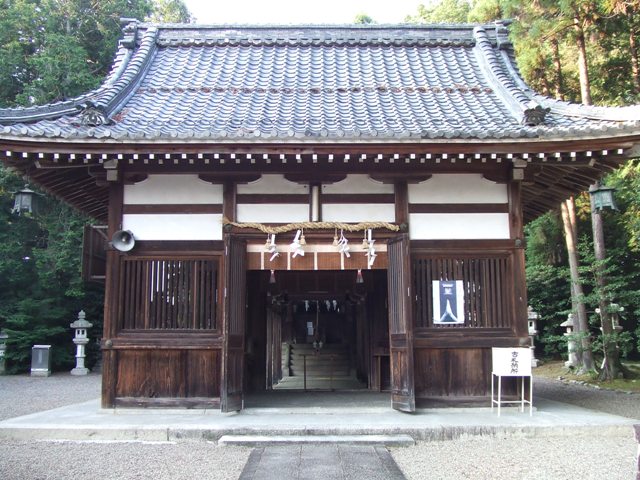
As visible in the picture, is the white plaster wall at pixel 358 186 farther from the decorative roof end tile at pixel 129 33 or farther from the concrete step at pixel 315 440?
the decorative roof end tile at pixel 129 33

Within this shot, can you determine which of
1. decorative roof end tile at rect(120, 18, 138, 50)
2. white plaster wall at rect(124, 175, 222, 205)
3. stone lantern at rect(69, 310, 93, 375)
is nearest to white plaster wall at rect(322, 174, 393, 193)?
white plaster wall at rect(124, 175, 222, 205)

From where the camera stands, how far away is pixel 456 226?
850cm

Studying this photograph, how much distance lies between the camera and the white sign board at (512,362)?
25.2 ft

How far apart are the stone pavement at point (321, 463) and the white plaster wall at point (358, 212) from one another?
133 inches

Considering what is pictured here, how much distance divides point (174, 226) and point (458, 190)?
4.35 metres

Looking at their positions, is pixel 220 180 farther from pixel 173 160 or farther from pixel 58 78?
pixel 58 78

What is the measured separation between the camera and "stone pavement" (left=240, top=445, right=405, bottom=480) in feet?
17.2

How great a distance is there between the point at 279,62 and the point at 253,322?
550 cm

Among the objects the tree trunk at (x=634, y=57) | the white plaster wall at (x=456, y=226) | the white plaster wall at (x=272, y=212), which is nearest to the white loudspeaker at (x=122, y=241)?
the white plaster wall at (x=272, y=212)

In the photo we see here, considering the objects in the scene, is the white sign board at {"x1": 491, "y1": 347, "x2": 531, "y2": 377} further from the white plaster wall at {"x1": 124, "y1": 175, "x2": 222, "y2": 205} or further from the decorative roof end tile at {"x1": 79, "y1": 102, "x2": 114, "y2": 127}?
the decorative roof end tile at {"x1": 79, "y1": 102, "x2": 114, "y2": 127}

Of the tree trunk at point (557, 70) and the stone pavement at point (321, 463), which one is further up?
the tree trunk at point (557, 70)

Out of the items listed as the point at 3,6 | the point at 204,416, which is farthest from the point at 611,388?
the point at 3,6

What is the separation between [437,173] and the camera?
8.54 metres

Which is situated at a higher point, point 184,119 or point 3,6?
point 3,6
